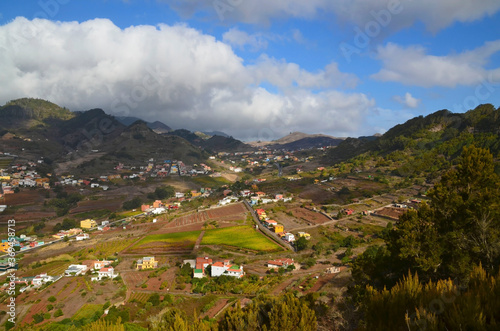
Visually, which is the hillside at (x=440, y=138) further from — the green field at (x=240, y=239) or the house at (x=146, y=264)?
the house at (x=146, y=264)

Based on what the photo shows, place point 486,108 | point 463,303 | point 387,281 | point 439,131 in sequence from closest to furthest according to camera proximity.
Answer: point 463,303
point 387,281
point 486,108
point 439,131

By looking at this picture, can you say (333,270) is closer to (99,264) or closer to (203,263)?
(203,263)

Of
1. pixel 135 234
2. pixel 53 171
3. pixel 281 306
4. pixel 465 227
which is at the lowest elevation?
pixel 135 234

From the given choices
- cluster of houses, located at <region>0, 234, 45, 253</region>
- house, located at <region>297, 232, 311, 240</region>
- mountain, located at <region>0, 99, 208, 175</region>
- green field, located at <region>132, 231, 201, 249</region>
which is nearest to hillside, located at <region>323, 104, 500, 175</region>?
house, located at <region>297, 232, 311, 240</region>

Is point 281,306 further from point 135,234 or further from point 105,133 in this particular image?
point 105,133

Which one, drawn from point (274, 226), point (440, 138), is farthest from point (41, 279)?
point (440, 138)

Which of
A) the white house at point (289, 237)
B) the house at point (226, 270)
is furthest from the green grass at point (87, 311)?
the white house at point (289, 237)

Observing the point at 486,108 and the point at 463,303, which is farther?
the point at 486,108

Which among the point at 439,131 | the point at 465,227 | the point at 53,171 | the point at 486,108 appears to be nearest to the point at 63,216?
the point at 53,171
